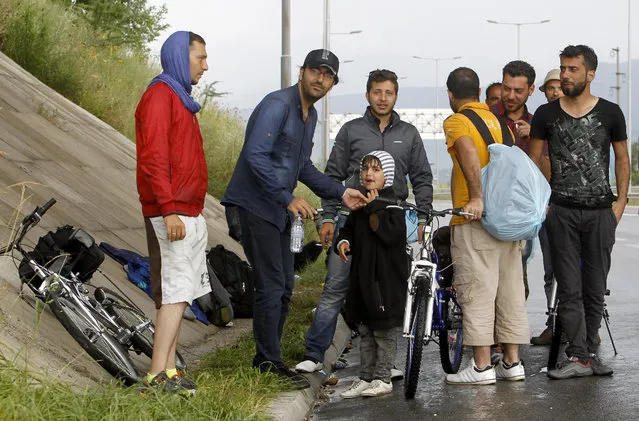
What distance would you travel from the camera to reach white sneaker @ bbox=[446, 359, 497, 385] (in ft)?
29.6

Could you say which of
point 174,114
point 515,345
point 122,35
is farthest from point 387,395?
point 122,35

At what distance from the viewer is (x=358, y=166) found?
9648 millimetres

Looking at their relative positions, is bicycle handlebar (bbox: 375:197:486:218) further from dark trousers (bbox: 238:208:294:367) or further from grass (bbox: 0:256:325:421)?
grass (bbox: 0:256:325:421)

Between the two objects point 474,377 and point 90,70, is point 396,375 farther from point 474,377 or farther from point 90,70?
point 90,70

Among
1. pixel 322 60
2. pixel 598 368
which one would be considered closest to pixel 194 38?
pixel 322 60

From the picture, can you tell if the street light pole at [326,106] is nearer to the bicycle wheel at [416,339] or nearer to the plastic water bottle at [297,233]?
the bicycle wheel at [416,339]

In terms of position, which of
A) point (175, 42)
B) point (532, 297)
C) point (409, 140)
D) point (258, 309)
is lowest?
point (532, 297)

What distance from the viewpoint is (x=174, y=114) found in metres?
7.29

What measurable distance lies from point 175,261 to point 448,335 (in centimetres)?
286

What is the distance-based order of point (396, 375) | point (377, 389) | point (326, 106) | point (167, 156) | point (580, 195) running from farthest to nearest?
point (326, 106) < point (396, 375) < point (580, 195) < point (377, 389) < point (167, 156)

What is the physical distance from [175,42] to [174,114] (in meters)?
0.39

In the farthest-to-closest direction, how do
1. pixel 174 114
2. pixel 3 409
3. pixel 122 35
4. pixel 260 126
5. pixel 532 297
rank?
1. pixel 122 35
2. pixel 532 297
3. pixel 260 126
4. pixel 174 114
5. pixel 3 409

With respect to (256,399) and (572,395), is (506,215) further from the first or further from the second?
(256,399)

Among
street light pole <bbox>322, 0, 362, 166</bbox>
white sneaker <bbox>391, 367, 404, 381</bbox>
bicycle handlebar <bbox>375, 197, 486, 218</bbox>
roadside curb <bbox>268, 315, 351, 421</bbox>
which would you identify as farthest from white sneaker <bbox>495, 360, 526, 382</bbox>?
street light pole <bbox>322, 0, 362, 166</bbox>
